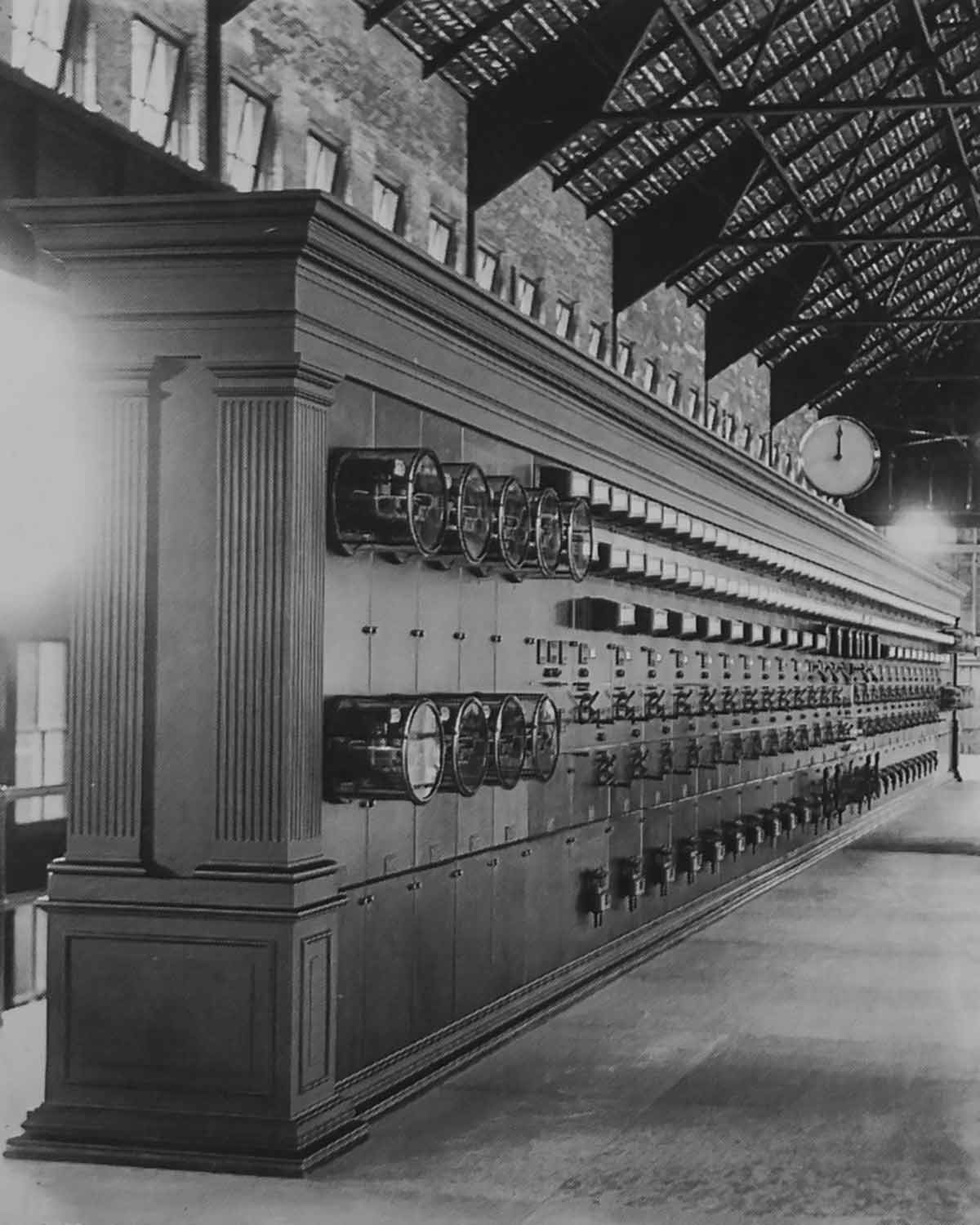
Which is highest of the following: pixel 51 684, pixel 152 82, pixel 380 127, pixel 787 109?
pixel 787 109

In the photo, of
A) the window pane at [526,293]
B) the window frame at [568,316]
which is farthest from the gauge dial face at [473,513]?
the window frame at [568,316]

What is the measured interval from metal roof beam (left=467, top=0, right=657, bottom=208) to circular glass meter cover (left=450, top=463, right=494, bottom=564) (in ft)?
33.9

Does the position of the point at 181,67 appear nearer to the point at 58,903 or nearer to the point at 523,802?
the point at 523,802

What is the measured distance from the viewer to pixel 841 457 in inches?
1049

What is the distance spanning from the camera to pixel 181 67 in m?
13.8

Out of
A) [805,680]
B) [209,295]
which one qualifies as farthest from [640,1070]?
[805,680]

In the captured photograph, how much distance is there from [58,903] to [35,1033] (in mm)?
2398

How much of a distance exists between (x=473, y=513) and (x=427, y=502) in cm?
69

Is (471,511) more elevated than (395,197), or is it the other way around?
(395,197)

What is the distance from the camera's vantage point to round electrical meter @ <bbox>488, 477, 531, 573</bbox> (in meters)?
9.70

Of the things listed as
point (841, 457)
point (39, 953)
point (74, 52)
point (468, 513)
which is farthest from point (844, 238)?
point (39, 953)

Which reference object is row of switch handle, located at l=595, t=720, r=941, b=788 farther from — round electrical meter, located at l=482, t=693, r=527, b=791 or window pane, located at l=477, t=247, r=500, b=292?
window pane, located at l=477, t=247, r=500, b=292

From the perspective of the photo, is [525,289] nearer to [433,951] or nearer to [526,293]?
[526,293]

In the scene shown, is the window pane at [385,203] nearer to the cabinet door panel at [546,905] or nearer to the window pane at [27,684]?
the cabinet door panel at [546,905]
